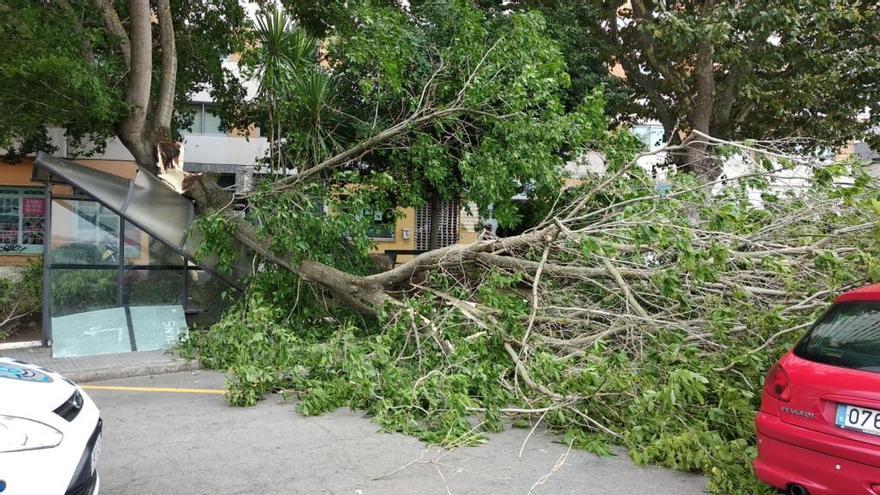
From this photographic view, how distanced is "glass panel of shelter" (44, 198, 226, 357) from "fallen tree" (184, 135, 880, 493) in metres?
2.05

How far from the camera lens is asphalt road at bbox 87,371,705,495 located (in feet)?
14.5

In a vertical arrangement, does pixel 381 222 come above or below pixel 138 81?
below

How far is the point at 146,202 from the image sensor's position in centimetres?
965

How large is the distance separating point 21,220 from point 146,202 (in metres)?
8.96

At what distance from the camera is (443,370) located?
6527 mm

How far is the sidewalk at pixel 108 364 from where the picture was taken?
26.0ft

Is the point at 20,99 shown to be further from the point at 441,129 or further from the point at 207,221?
the point at 441,129

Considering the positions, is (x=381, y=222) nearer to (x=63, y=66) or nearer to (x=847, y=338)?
(x=63, y=66)

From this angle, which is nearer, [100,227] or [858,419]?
[858,419]

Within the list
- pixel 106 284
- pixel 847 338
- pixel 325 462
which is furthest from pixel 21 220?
pixel 847 338

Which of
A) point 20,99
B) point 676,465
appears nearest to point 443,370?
point 676,465

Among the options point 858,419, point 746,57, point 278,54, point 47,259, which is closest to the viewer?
point 858,419

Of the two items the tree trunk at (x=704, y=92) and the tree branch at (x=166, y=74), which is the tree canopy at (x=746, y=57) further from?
the tree branch at (x=166, y=74)

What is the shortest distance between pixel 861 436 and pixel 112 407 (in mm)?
6296
